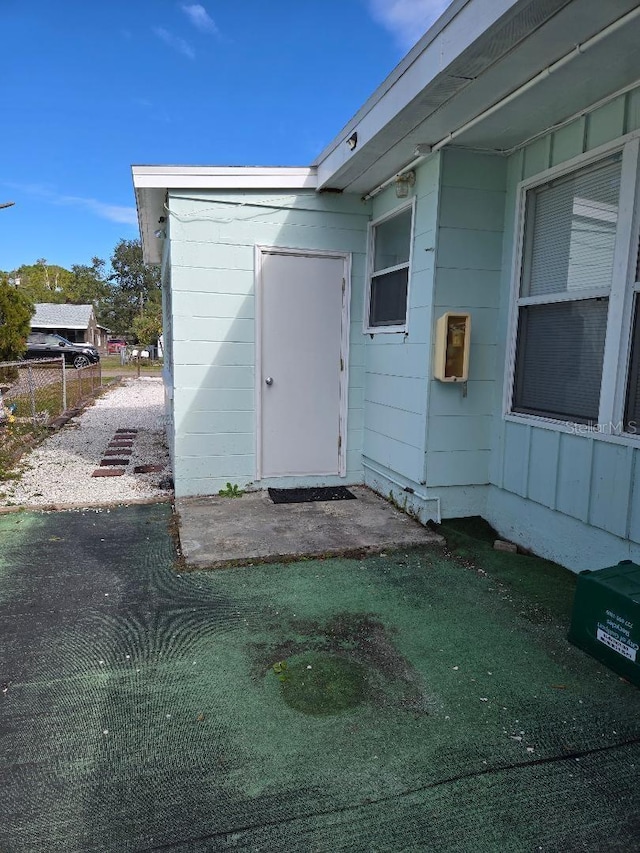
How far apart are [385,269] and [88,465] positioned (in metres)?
3.99

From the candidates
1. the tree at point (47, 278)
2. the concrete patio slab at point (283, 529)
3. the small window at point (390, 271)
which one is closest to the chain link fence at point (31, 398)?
the concrete patio slab at point (283, 529)

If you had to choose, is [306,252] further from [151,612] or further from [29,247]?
[29,247]

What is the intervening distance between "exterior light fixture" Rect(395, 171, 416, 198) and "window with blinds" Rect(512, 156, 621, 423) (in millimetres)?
901

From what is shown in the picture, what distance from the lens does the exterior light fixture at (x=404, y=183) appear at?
3.95 m

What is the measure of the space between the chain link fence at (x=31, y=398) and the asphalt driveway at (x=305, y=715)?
4090mm

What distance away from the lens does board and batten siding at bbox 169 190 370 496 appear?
4.42 meters

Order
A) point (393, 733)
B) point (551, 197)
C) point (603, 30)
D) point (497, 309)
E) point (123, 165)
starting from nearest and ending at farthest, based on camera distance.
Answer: point (393, 733)
point (603, 30)
point (551, 197)
point (497, 309)
point (123, 165)

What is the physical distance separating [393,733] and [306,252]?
3.90 metres

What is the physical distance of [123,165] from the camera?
14.5ft

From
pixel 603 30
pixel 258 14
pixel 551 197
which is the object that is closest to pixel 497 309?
pixel 551 197

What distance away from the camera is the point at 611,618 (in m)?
2.16

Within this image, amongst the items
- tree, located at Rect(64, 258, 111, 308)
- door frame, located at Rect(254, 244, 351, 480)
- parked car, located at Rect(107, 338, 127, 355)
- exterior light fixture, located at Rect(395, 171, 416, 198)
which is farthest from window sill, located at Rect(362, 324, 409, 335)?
tree, located at Rect(64, 258, 111, 308)

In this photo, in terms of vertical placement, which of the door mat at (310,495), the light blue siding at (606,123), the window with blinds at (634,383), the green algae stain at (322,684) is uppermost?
the light blue siding at (606,123)

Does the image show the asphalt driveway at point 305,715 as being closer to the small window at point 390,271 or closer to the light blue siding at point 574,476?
the light blue siding at point 574,476
